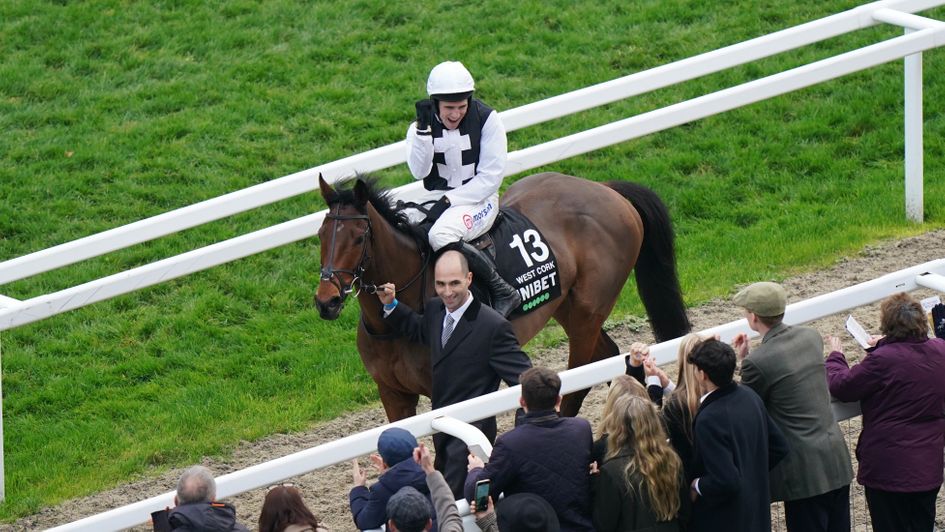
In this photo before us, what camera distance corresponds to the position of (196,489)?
187 inches

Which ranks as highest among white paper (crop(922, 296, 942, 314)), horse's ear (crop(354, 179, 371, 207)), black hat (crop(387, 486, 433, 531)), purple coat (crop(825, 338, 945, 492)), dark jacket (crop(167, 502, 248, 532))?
horse's ear (crop(354, 179, 371, 207))

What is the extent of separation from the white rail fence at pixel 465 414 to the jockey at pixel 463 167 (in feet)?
5.64

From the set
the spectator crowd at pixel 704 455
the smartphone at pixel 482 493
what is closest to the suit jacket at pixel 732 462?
the spectator crowd at pixel 704 455

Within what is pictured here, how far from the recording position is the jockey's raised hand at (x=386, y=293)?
6.47 m

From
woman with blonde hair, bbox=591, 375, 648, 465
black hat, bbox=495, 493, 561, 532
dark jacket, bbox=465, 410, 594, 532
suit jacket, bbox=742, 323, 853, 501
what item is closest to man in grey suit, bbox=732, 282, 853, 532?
suit jacket, bbox=742, 323, 853, 501

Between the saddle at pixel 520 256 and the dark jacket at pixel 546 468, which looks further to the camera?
the saddle at pixel 520 256

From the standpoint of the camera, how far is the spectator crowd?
4812mm

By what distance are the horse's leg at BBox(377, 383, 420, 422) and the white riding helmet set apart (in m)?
1.32

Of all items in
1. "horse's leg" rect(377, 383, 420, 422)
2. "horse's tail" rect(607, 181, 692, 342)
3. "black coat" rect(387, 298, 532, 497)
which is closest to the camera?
"black coat" rect(387, 298, 532, 497)

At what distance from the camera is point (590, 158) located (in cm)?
1088

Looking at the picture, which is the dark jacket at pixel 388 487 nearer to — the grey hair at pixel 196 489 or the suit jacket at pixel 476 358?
the grey hair at pixel 196 489

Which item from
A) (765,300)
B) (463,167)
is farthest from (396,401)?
(765,300)

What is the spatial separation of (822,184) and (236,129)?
13.4 feet

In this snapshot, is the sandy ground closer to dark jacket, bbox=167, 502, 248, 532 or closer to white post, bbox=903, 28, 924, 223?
white post, bbox=903, 28, 924, 223
